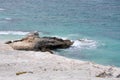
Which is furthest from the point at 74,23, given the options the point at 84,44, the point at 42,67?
the point at 42,67

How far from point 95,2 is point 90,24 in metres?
26.4

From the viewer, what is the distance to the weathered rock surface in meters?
55.4

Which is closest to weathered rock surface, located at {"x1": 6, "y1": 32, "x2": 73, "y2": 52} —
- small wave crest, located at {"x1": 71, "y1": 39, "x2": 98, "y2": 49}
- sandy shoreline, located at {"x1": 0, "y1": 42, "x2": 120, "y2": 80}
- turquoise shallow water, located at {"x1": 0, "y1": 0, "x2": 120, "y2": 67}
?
small wave crest, located at {"x1": 71, "y1": 39, "x2": 98, "y2": 49}

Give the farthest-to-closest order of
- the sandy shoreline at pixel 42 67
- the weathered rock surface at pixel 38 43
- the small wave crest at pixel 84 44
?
the small wave crest at pixel 84 44
the weathered rock surface at pixel 38 43
the sandy shoreline at pixel 42 67

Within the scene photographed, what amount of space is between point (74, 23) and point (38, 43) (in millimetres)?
20280

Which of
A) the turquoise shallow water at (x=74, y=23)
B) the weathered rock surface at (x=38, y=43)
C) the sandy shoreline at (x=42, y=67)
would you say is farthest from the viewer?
the turquoise shallow water at (x=74, y=23)

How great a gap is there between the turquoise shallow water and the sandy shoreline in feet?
20.3

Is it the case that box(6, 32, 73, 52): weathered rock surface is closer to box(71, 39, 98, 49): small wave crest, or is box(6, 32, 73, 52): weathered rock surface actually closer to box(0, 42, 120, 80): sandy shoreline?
box(71, 39, 98, 49): small wave crest

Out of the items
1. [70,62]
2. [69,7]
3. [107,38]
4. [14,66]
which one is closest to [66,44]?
[107,38]

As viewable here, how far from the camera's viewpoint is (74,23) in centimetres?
7594

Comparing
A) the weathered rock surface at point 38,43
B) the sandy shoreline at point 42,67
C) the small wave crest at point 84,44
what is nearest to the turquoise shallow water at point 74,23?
the small wave crest at point 84,44

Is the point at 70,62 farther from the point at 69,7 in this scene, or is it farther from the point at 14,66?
the point at 69,7

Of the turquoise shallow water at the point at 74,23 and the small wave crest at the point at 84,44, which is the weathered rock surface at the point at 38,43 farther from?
the turquoise shallow water at the point at 74,23

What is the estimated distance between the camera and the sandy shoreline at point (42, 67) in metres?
35.2
